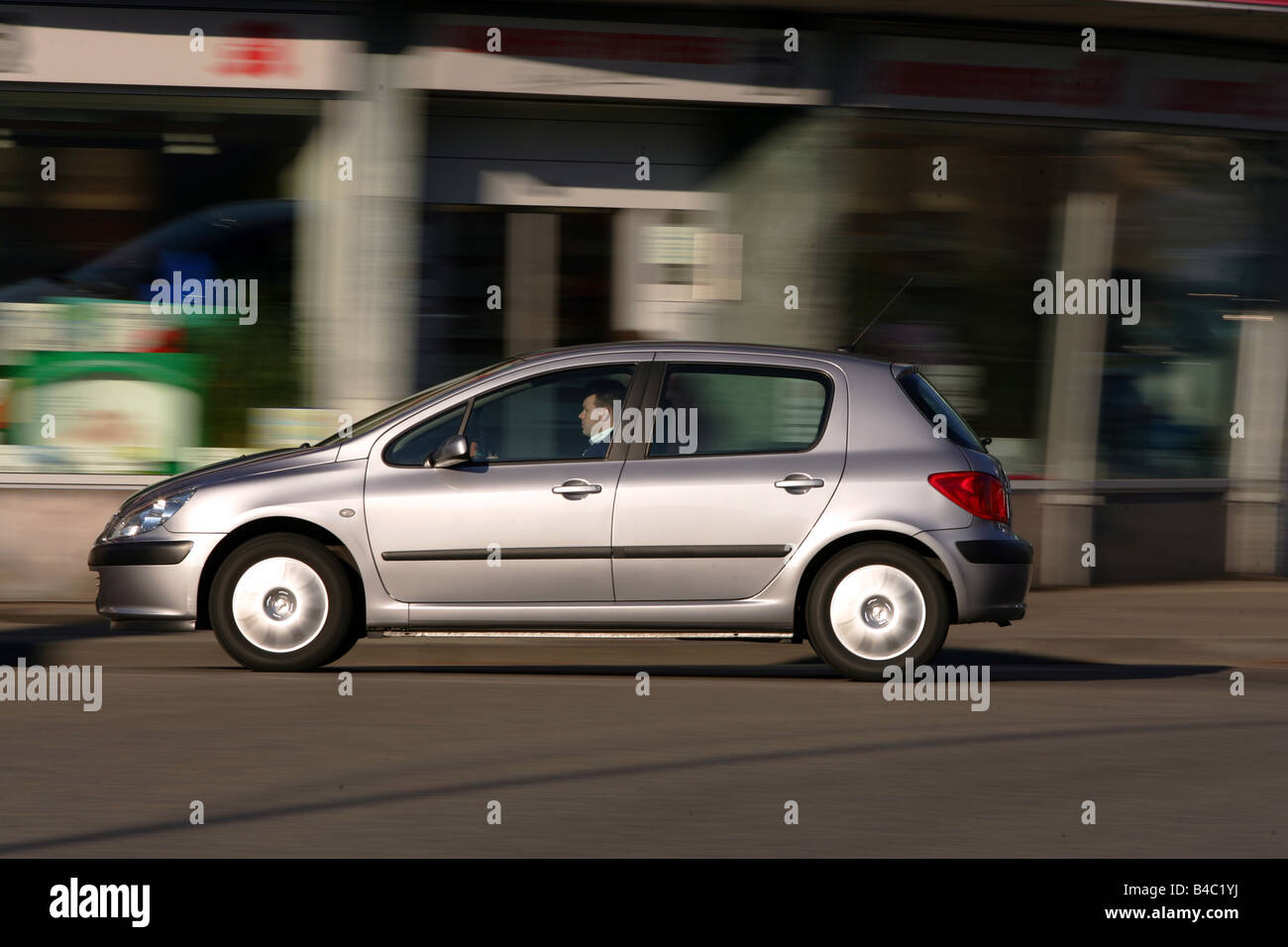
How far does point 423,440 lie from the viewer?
8.38 m

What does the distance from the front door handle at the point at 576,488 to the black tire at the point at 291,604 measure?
1.09 m

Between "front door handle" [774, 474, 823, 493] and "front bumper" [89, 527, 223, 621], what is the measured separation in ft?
8.55

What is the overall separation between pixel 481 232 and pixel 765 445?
4.96 m

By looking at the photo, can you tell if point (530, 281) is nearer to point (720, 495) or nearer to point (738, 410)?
point (738, 410)

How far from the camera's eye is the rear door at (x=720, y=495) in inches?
322

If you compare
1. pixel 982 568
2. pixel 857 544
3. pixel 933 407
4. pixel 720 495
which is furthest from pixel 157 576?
pixel 982 568

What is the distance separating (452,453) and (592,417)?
Answer: 70cm

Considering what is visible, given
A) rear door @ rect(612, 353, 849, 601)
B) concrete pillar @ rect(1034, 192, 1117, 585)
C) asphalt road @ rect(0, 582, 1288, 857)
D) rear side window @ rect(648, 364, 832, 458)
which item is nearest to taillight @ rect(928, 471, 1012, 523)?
rear door @ rect(612, 353, 849, 601)

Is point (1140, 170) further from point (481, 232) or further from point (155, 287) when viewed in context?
point (155, 287)

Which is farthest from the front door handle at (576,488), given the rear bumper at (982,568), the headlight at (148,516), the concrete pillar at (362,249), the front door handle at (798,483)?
the concrete pillar at (362,249)

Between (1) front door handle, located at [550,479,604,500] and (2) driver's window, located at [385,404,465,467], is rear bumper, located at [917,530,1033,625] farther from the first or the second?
(2) driver's window, located at [385,404,465,467]

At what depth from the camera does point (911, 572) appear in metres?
8.29

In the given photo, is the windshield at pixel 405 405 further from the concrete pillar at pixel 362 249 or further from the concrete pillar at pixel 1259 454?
the concrete pillar at pixel 1259 454
